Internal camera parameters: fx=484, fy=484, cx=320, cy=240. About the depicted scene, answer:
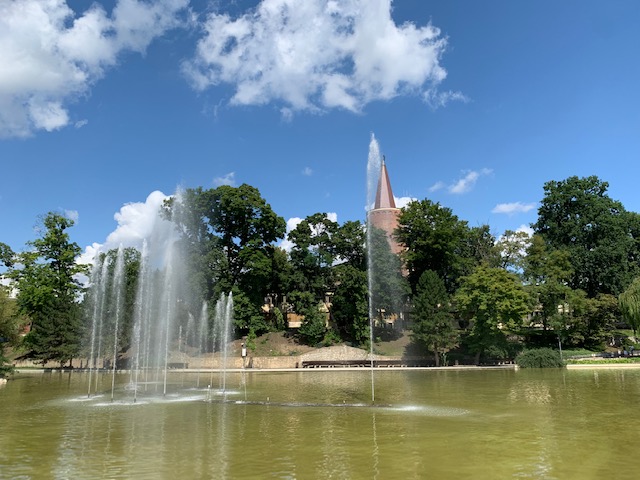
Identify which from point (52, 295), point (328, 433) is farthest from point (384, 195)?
point (328, 433)

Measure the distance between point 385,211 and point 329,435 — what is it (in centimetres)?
5540

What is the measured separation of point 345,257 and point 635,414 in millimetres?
41948

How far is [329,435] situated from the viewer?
1391 cm

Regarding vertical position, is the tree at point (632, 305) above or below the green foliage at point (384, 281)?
below

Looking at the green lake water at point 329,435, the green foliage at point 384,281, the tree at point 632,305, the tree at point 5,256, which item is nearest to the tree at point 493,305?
the tree at point 632,305

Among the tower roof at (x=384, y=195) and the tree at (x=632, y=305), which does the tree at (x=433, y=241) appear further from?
the tree at (x=632, y=305)

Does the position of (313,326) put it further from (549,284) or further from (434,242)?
(549,284)

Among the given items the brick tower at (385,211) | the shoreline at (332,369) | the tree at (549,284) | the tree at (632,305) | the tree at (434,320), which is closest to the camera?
the shoreline at (332,369)

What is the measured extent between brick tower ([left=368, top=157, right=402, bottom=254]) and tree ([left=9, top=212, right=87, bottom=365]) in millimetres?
36991

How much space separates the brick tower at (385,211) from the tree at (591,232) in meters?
19.2

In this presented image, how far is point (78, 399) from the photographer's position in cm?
2369

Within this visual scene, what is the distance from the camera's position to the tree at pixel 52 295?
45438 mm

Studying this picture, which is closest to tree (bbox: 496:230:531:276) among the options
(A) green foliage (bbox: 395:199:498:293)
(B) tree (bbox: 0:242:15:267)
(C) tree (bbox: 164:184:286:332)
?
Answer: (A) green foliage (bbox: 395:199:498:293)

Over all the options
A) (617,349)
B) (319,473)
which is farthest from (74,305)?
(617,349)
